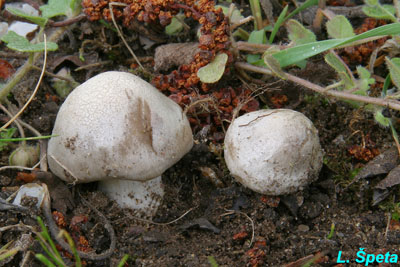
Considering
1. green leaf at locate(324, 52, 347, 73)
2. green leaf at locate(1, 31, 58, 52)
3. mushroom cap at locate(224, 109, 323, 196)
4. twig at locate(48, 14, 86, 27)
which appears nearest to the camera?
mushroom cap at locate(224, 109, 323, 196)

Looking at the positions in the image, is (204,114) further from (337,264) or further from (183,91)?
(337,264)

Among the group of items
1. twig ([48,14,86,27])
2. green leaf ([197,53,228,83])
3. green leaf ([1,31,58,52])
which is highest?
green leaf ([1,31,58,52])

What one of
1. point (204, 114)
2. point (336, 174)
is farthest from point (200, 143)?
point (336, 174)

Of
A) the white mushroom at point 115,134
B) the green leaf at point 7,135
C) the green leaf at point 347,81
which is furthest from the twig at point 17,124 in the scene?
the green leaf at point 347,81

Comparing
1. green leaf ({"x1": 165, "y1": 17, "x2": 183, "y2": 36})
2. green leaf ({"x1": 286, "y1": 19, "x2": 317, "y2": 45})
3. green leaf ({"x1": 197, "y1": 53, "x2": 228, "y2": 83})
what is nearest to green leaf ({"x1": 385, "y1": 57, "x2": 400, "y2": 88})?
green leaf ({"x1": 286, "y1": 19, "x2": 317, "y2": 45})

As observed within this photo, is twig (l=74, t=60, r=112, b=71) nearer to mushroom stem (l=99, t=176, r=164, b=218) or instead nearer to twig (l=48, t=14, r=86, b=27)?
twig (l=48, t=14, r=86, b=27)
